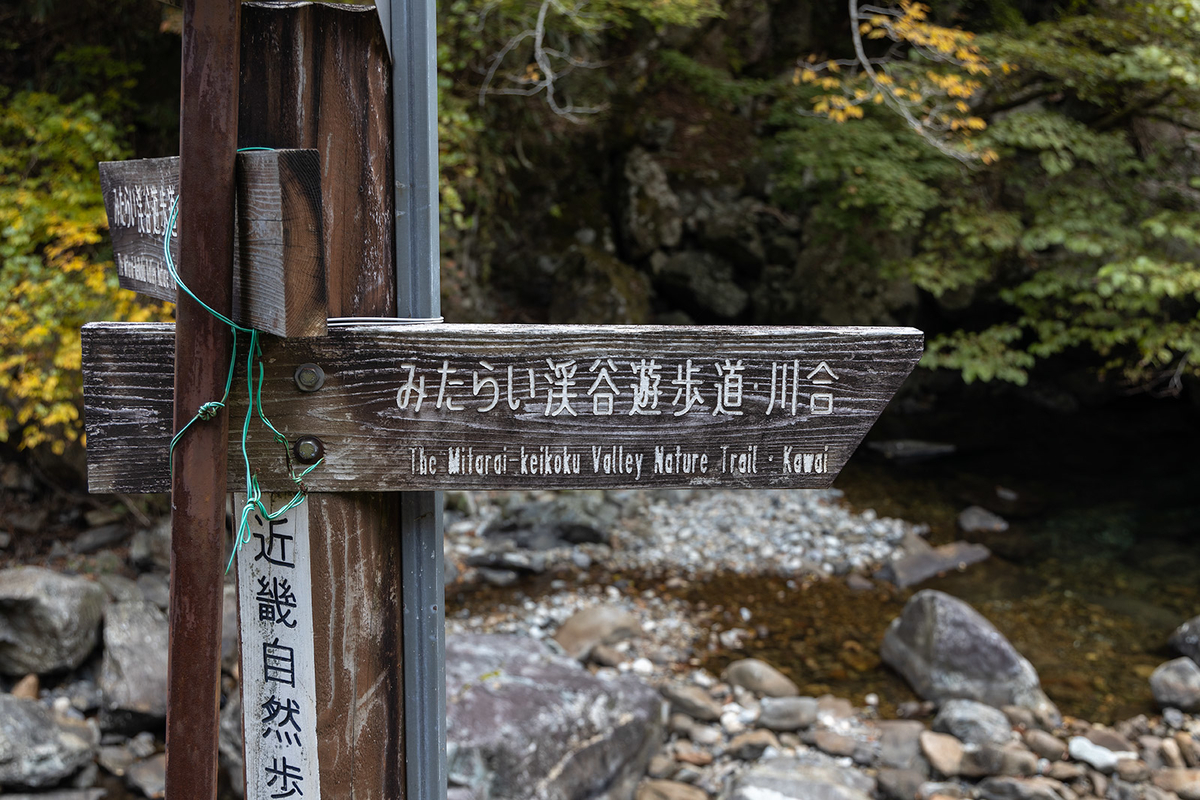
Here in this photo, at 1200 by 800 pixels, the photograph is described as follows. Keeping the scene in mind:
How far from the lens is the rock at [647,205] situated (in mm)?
10102

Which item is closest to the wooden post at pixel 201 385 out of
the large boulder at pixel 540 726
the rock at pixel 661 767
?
the large boulder at pixel 540 726

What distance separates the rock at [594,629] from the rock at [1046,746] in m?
2.43

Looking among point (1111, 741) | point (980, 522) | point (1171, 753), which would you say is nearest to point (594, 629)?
point (1111, 741)

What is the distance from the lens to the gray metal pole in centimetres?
131

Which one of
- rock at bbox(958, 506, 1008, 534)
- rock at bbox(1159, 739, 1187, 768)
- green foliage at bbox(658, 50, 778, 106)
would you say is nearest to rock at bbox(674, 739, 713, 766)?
rock at bbox(1159, 739, 1187, 768)

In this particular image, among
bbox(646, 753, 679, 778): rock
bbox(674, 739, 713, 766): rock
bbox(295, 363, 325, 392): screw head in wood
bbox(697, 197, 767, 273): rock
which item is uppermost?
bbox(697, 197, 767, 273): rock

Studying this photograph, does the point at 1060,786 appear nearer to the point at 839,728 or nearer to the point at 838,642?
the point at 839,728

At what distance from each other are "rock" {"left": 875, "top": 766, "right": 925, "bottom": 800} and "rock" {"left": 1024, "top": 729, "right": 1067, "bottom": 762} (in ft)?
2.53

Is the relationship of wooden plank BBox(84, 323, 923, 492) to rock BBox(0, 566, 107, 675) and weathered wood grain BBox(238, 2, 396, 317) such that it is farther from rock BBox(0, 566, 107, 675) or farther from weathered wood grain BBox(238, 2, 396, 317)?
rock BBox(0, 566, 107, 675)

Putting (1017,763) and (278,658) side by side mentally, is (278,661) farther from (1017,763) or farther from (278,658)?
(1017,763)

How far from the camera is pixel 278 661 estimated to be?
1.33 m

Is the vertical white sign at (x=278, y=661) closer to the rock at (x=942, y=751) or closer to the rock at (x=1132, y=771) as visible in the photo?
the rock at (x=942, y=751)

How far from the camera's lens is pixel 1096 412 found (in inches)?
447

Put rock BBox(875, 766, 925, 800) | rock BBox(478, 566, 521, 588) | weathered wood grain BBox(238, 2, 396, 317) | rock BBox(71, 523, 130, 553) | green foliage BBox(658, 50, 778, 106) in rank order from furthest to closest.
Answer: green foliage BBox(658, 50, 778, 106)
rock BBox(478, 566, 521, 588)
rock BBox(71, 523, 130, 553)
rock BBox(875, 766, 925, 800)
weathered wood grain BBox(238, 2, 396, 317)
